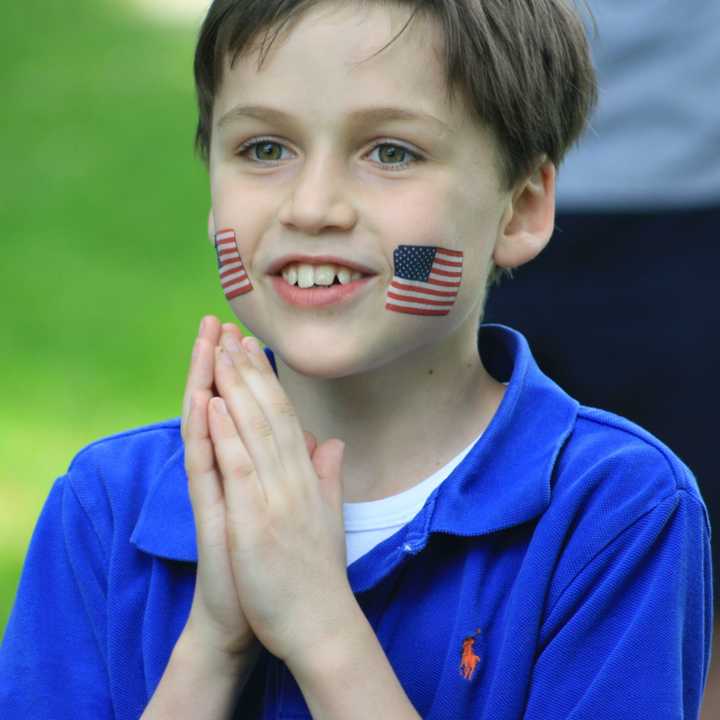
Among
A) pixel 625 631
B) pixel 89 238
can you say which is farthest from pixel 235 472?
pixel 89 238

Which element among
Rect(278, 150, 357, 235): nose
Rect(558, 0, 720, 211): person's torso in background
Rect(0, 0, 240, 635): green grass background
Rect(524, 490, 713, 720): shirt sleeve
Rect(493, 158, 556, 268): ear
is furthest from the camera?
Rect(0, 0, 240, 635): green grass background

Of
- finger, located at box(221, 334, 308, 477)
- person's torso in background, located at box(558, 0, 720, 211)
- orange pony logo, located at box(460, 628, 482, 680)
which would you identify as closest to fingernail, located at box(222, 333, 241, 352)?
finger, located at box(221, 334, 308, 477)

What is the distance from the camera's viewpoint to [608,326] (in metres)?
4.38

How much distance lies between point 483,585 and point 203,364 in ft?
2.19

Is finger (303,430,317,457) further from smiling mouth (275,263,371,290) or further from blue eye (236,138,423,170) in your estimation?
blue eye (236,138,423,170)

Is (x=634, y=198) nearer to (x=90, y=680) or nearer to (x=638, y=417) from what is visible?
(x=638, y=417)

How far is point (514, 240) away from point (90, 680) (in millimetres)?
1229

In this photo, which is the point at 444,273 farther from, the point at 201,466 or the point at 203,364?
the point at 201,466

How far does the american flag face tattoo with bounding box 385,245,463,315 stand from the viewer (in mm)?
3055

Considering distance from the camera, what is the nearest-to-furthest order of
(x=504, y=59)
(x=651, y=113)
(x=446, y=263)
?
(x=446, y=263) < (x=504, y=59) < (x=651, y=113)

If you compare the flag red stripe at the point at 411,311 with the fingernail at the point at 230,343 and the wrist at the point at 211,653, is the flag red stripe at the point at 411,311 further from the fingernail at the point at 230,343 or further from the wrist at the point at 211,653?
the wrist at the point at 211,653

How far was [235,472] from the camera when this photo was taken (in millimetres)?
2955

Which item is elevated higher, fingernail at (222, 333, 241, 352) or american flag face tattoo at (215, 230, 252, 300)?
american flag face tattoo at (215, 230, 252, 300)

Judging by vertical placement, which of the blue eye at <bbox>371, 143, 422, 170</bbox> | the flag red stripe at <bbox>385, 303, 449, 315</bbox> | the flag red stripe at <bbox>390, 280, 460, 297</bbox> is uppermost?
the blue eye at <bbox>371, 143, 422, 170</bbox>
